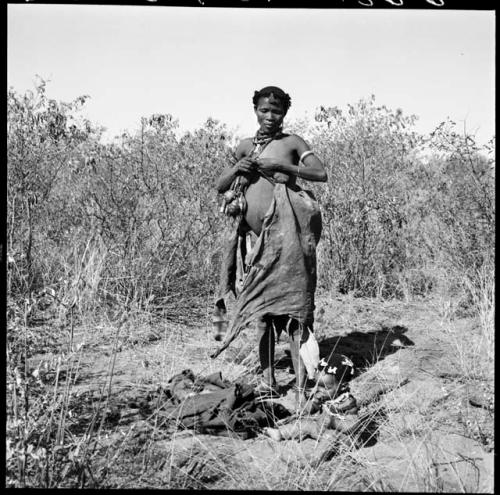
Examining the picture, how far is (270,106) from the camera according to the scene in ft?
11.2

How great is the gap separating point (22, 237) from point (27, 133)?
1.07 m

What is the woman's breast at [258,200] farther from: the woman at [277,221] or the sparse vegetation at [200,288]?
the sparse vegetation at [200,288]

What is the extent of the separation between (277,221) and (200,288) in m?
2.83

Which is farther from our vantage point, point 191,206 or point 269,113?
point 191,206

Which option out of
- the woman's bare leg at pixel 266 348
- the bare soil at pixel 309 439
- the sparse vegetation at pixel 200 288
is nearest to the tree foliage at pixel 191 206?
the sparse vegetation at pixel 200 288

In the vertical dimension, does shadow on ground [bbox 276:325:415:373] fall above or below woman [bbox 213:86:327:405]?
below

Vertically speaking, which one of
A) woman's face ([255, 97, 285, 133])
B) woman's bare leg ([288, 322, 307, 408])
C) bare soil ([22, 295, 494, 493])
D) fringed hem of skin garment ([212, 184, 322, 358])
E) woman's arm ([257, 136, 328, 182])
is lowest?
bare soil ([22, 295, 494, 493])

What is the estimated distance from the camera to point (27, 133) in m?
5.36

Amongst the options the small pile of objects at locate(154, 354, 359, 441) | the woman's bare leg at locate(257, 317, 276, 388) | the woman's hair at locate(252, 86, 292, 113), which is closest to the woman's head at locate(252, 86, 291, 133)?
the woman's hair at locate(252, 86, 292, 113)

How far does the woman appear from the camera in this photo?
341 cm

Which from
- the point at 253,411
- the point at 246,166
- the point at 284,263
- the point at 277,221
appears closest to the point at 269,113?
the point at 246,166

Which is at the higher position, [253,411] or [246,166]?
[246,166]

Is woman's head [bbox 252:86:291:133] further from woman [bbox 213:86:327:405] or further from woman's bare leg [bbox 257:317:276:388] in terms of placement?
woman's bare leg [bbox 257:317:276:388]

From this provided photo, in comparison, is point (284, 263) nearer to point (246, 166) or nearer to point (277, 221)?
point (277, 221)
